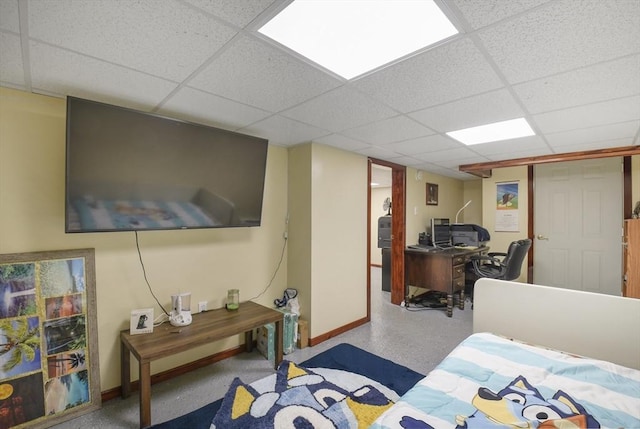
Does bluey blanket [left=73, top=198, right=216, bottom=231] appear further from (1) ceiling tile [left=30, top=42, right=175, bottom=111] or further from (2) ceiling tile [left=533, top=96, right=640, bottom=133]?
(2) ceiling tile [left=533, top=96, right=640, bottom=133]

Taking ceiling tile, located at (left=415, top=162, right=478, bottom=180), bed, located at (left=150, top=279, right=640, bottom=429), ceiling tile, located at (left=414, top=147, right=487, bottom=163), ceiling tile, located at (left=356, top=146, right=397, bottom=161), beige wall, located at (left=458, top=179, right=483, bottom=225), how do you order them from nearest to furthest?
1. bed, located at (left=150, top=279, right=640, bottom=429)
2. ceiling tile, located at (left=356, top=146, right=397, bottom=161)
3. ceiling tile, located at (left=414, top=147, right=487, bottom=163)
4. ceiling tile, located at (left=415, top=162, right=478, bottom=180)
5. beige wall, located at (left=458, top=179, right=483, bottom=225)

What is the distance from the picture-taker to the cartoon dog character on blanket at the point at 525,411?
108 centimetres

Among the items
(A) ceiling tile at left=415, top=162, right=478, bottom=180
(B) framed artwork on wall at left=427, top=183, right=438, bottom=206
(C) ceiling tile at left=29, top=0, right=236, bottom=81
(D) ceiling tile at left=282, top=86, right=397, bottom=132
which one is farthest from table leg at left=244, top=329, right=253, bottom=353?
(B) framed artwork on wall at left=427, top=183, right=438, bottom=206

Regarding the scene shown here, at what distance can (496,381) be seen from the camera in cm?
141

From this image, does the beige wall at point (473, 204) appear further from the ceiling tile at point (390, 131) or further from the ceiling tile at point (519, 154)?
the ceiling tile at point (390, 131)

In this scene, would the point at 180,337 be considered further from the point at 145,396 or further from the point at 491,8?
the point at 491,8

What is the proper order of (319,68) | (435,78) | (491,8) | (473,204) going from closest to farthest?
(491,8) < (319,68) < (435,78) < (473,204)

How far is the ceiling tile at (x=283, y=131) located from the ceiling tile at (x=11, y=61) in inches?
54.9

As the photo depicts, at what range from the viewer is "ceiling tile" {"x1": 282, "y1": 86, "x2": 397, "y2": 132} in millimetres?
1897

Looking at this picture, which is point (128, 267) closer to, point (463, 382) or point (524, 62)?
point (463, 382)

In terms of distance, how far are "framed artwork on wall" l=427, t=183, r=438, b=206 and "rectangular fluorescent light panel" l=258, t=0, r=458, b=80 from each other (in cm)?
391

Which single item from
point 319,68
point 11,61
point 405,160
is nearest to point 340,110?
point 319,68

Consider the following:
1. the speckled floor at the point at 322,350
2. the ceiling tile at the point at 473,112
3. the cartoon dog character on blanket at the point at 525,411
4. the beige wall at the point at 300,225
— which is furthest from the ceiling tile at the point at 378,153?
the cartoon dog character on blanket at the point at 525,411

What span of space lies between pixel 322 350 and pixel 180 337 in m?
1.43
